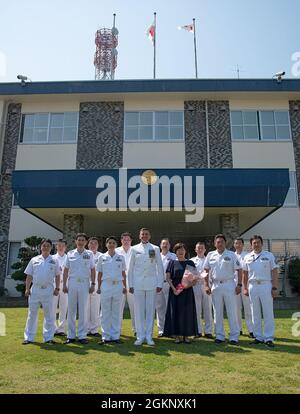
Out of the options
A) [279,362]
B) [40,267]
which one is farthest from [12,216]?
[279,362]

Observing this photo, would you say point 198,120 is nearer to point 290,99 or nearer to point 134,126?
point 134,126

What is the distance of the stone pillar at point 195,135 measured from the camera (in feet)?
59.1

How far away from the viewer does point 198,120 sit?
730 inches

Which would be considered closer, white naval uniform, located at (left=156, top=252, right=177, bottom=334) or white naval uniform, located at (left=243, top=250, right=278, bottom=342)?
white naval uniform, located at (left=243, top=250, right=278, bottom=342)

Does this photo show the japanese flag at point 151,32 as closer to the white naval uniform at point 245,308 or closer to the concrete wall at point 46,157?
the concrete wall at point 46,157

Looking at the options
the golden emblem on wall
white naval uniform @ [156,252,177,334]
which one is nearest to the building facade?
the golden emblem on wall

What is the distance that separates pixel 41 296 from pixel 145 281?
73.5 inches

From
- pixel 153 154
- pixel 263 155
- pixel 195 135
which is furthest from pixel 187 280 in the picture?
pixel 263 155

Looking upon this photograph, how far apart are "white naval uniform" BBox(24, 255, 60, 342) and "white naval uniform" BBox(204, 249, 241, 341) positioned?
2921mm

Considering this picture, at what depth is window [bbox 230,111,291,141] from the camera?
18.5 m

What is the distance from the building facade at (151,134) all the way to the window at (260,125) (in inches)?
1.9

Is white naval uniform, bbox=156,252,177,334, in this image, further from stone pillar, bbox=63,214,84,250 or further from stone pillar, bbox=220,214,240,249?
stone pillar, bbox=63,214,84,250

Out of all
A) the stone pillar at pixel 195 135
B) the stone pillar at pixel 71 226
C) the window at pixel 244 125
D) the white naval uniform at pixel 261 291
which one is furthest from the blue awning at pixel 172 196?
the window at pixel 244 125
